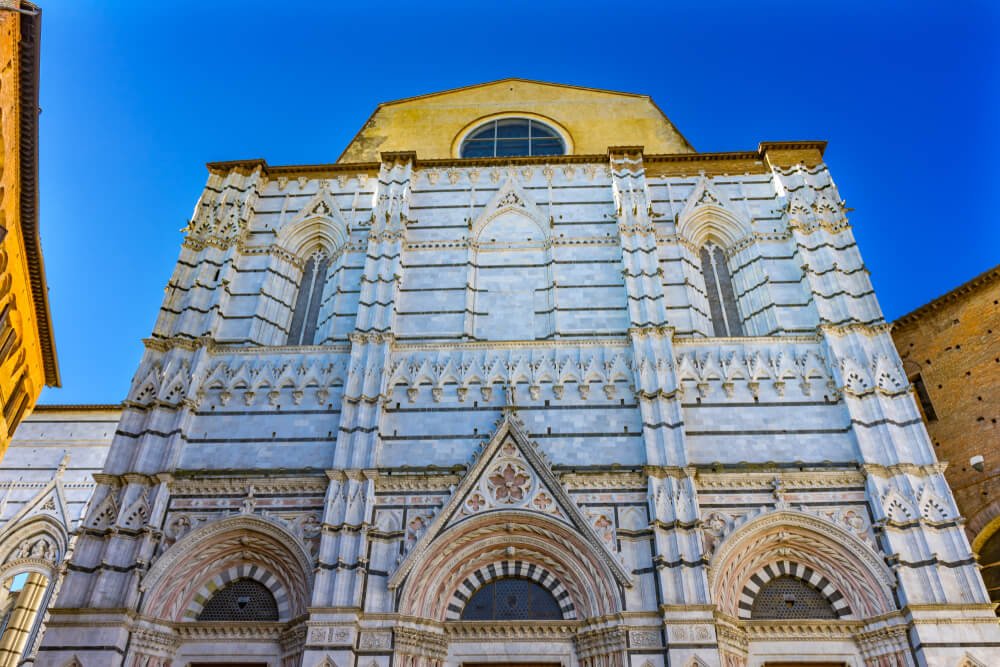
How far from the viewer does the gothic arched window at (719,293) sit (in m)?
16.1

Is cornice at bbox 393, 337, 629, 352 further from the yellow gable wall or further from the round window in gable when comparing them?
the round window in gable

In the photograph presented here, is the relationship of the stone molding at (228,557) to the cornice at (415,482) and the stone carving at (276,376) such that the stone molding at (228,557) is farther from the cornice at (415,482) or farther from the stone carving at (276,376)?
the stone carving at (276,376)

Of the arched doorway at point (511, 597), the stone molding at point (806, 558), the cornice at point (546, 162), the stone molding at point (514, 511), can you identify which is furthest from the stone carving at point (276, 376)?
the stone molding at point (806, 558)

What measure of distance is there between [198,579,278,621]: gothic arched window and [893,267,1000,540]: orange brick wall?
12.9 m

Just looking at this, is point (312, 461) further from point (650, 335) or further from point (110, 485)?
point (650, 335)

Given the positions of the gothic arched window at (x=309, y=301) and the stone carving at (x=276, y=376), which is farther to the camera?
the gothic arched window at (x=309, y=301)

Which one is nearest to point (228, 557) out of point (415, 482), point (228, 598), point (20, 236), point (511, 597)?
point (228, 598)

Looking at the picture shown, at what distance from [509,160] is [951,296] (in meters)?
10.4

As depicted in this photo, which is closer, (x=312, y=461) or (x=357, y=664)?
(x=357, y=664)

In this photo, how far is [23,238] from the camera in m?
14.7

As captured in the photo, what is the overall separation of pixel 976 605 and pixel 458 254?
11.3 m

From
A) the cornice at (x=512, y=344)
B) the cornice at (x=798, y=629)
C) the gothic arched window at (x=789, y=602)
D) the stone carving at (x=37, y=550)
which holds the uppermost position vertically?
the cornice at (x=512, y=344)

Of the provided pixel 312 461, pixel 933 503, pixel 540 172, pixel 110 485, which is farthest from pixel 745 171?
pixel 110 485

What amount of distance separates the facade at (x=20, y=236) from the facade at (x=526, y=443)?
2823 mm
